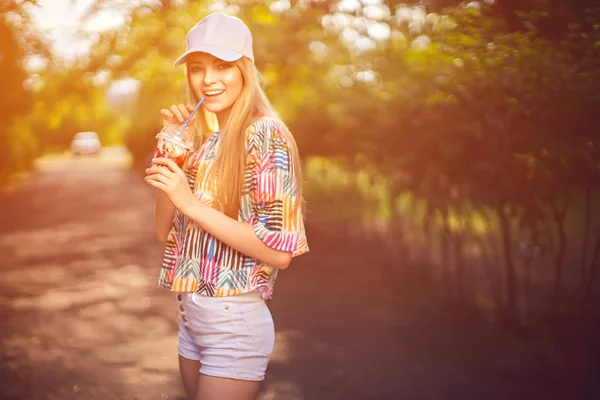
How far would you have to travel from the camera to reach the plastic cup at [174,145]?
236 centimetres

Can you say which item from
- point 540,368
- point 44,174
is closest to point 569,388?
point 540,368

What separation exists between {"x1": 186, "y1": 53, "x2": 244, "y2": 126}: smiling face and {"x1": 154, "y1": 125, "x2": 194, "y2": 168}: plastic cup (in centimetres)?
12

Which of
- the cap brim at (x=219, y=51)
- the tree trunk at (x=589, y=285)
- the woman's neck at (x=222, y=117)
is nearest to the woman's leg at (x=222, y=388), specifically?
the woman's neck at (x=222, y=117)

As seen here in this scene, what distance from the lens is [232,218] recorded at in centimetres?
238

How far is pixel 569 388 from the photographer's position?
4.91 m

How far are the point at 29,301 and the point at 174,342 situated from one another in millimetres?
2292

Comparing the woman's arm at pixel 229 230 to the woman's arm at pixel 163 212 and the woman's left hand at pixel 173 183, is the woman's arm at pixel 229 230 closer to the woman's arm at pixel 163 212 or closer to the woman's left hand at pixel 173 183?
the woman's left hand at pixel 173 183

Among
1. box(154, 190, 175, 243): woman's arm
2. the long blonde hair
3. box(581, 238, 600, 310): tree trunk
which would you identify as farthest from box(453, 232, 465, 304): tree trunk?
the long blonde hair

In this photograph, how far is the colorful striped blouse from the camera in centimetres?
230

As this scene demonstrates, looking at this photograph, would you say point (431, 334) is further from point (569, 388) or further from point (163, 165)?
point (163, 165)

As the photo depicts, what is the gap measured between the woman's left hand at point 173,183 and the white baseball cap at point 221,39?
0.37 meters

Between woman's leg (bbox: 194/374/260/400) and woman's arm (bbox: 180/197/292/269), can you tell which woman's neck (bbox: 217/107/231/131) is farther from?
woman's leg (bbox: 194/374/260/400)

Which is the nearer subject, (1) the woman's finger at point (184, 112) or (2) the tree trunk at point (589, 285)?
(1) the woman's finger at point (184, 112)

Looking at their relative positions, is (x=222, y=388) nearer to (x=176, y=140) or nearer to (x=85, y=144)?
(x=176, y=140)
